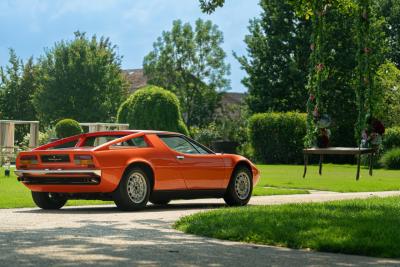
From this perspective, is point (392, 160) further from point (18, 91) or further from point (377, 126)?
point (18, 91)

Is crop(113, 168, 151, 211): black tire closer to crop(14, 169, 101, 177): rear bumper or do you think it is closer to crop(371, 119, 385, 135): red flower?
crop(14, 169, 101, 177): rear bumper

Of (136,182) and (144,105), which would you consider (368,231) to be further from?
(144,105)

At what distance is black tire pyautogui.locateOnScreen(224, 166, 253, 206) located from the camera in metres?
16.5

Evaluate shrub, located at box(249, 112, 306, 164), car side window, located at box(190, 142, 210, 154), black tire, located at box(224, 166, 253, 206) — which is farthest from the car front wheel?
shrub, located at box(249, 112, 306, 164)

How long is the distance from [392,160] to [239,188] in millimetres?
25202

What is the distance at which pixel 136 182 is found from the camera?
14.9 meters

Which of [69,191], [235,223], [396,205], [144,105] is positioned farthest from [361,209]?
[144,105]

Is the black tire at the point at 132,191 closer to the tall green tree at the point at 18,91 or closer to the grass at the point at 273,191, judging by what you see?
the grass at the point at 273,191

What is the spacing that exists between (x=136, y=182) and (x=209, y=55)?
76013 mm

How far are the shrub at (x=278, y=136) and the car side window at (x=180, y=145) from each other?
30571mm

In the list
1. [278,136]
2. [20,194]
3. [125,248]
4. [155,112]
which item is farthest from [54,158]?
[155,112]

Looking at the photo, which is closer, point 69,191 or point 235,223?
point 235,223

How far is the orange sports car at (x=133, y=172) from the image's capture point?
47.8 feet

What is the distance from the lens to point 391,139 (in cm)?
4338
